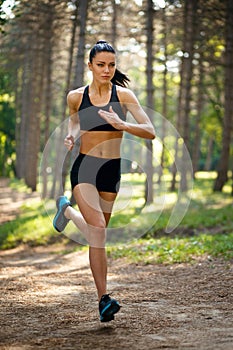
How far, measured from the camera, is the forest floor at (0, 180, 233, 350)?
5605mm

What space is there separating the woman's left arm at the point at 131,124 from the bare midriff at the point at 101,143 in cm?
27

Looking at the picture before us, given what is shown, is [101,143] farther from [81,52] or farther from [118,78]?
[81,52]

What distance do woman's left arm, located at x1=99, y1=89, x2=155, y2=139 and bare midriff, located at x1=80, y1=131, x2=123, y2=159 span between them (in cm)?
27

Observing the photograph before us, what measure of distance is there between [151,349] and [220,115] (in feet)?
97.6

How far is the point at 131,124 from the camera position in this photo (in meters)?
A: 6.19

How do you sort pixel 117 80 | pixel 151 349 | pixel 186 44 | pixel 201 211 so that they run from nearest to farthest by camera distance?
pixel 151 349 < pixel 117 80 < pixel 201 211 < pixel 186 44

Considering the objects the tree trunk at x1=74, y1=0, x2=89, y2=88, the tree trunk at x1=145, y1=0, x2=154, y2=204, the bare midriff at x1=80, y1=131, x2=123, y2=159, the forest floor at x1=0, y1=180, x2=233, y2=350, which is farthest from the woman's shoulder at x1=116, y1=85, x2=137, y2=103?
the tree trunk at x1=145, y1=0, x2=154, y2=204

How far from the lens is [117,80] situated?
7285 mm

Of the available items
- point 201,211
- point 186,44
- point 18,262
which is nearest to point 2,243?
point 18,262

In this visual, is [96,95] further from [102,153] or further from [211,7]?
[211,7]

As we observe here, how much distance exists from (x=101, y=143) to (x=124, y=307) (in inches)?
75.3

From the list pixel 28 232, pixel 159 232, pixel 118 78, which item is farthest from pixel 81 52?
pixel 118 78

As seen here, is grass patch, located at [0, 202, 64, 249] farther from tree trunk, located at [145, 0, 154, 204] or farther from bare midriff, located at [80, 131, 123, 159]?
bare midriff, located at [80, 131, 123, 159]

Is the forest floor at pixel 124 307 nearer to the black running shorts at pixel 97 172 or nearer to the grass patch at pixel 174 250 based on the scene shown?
the grass patch at pixel 174 250
